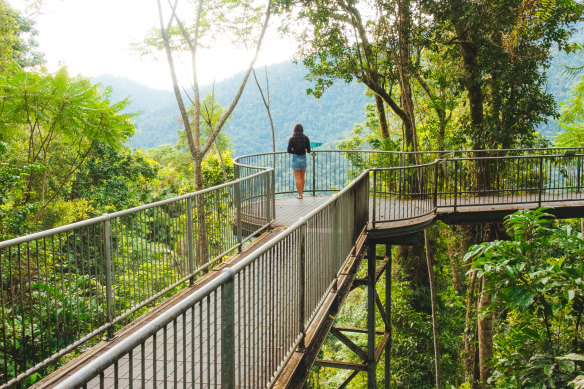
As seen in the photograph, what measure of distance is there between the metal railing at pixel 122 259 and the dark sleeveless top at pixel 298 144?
208cm

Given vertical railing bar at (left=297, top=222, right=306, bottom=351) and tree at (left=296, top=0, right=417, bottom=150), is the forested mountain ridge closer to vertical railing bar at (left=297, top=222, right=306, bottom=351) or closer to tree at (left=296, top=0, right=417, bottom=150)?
tree at (left=296, top=0, right=417, bottom=150)

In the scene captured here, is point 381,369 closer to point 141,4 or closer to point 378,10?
point 378,10

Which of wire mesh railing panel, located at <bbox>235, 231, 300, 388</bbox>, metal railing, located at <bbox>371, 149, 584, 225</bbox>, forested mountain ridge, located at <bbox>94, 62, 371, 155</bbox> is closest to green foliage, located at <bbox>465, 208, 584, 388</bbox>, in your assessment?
wire mesh railing panel, located at <bbox>235, 231, 300, 388</bbox>

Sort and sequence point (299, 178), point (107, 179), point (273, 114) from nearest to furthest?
point (299, 178) → point (107, 179) → point (273, 114)

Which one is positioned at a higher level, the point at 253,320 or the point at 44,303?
the point at 253,320

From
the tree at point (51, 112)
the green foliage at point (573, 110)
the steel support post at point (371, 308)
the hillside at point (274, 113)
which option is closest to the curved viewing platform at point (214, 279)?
the steel support post at point (371, 308)

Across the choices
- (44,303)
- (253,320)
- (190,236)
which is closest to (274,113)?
(44,303)

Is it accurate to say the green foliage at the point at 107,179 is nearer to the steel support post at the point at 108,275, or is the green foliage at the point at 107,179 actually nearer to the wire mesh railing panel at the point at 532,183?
the wire mesh railing panel at the point at 532,183

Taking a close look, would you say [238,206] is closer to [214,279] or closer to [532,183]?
[214,279]

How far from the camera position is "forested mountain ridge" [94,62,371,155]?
271 ft

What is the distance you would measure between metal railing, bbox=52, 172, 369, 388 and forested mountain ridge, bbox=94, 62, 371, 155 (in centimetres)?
7483

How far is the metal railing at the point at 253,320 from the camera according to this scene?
2859 millimetres

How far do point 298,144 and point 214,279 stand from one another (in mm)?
8675

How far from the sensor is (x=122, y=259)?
548 cm
